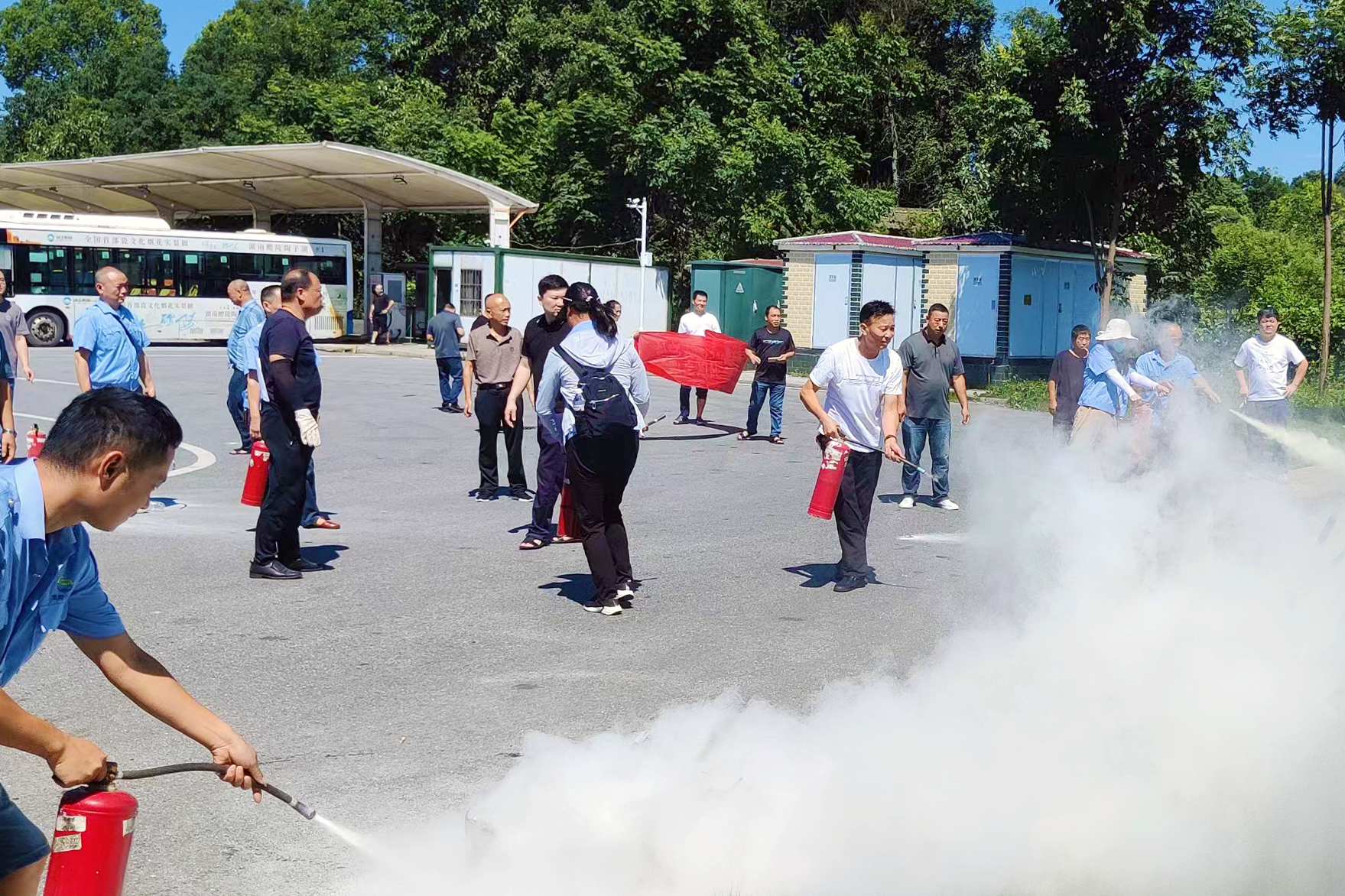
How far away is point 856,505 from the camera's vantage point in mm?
7883

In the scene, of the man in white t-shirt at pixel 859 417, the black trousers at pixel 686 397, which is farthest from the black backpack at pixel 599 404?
the black trousers at pixel 686 397

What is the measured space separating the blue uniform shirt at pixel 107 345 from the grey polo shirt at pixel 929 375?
6.22 metres

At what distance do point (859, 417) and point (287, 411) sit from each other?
11.4 feet

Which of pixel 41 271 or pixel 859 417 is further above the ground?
pixel 41 271

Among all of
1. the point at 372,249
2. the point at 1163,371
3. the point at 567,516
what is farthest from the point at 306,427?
the point at 372,249

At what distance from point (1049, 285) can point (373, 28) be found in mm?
33652

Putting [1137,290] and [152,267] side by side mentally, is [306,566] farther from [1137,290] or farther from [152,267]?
[1137,290]

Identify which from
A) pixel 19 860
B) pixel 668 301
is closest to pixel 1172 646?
pixel 19 860

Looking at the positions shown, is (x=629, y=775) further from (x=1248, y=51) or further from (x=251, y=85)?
(x=251, y=85)

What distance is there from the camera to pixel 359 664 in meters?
6.04

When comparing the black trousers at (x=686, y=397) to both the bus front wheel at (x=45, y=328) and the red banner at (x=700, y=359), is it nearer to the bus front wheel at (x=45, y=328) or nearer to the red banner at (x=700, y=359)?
the red banner at (x=700, y=359)

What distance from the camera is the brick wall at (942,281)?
27.9 m

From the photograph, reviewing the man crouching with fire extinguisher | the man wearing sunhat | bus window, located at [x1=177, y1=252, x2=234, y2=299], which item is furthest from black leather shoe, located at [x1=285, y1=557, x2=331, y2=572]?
bus window, located at [x1=177, y1=252, x2=234, y2=299]

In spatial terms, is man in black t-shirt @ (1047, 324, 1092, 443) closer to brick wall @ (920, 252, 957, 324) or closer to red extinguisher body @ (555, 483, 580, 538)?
red extinguisher body @ (555, 483, 580, 538)
